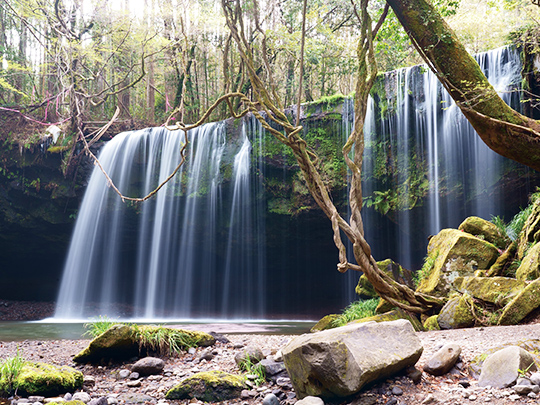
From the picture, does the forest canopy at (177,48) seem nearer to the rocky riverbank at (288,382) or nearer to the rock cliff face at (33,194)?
the rock cliff face at (33,194)

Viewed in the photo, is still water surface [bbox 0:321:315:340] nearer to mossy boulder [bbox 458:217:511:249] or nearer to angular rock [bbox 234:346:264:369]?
mossy boulder [bbox 458:217:511:249]

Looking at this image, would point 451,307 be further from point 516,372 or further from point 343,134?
point 343,134

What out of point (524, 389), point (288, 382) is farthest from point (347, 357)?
point (524, 389)

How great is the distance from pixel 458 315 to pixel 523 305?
0.69 metres

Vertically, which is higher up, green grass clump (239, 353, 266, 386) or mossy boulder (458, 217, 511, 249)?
mossy boulder (458, 217, 511, 249)

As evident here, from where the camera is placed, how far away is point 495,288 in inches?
192

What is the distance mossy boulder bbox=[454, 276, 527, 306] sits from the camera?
4.74 metres

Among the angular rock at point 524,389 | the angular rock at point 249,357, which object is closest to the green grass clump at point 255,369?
the angular rock at point 249,357

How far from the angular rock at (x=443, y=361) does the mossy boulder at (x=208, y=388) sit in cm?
147

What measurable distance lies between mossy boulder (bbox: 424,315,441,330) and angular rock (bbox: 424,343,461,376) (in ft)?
6.91

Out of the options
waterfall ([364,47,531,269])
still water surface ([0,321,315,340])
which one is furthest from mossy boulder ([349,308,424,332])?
waterfall ([364,47,531,269])

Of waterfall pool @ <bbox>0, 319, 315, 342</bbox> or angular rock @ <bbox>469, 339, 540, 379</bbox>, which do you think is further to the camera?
waterfall pool @ <bbox>0, 319, 315, 342</bbox>

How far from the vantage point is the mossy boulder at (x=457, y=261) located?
19.2 feet

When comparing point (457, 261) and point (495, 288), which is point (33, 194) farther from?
point (495, 288)
